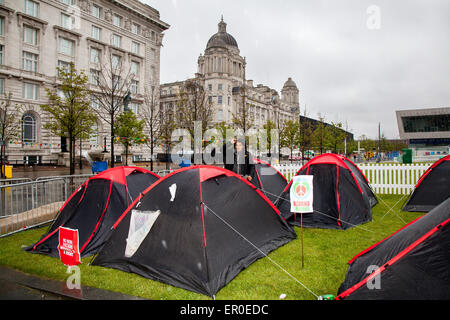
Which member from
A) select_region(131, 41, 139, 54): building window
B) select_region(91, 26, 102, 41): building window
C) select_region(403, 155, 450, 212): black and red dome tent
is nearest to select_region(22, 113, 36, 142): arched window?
select_region(91, 26, 102, 41): building window

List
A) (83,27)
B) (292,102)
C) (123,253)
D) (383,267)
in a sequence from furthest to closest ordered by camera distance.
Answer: (292,102) < (83,27) < (123,253) < (383,267)

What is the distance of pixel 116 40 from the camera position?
37812 millimetres

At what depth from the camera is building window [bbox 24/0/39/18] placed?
2939 cm

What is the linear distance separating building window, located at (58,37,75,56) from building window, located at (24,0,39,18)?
330 cm

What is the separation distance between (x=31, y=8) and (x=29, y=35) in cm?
298

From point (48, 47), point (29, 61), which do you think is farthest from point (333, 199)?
point (48, 47)

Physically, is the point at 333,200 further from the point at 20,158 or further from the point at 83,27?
the point at 83,27

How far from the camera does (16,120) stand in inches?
1072

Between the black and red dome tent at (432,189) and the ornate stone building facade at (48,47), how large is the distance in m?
25.6

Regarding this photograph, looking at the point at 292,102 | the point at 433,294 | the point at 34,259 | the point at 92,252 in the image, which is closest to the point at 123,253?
the point at 92,252

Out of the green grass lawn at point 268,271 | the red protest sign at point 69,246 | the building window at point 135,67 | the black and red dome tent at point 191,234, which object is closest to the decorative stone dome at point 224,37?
the building window at point 135,67

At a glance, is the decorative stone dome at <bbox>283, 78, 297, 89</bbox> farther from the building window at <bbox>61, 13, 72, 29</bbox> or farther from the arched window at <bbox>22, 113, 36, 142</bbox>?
the arched window at <bbox>22, 113, 36, 142</bbox>

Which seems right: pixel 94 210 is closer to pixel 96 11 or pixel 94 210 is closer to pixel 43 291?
pixel 43 291
